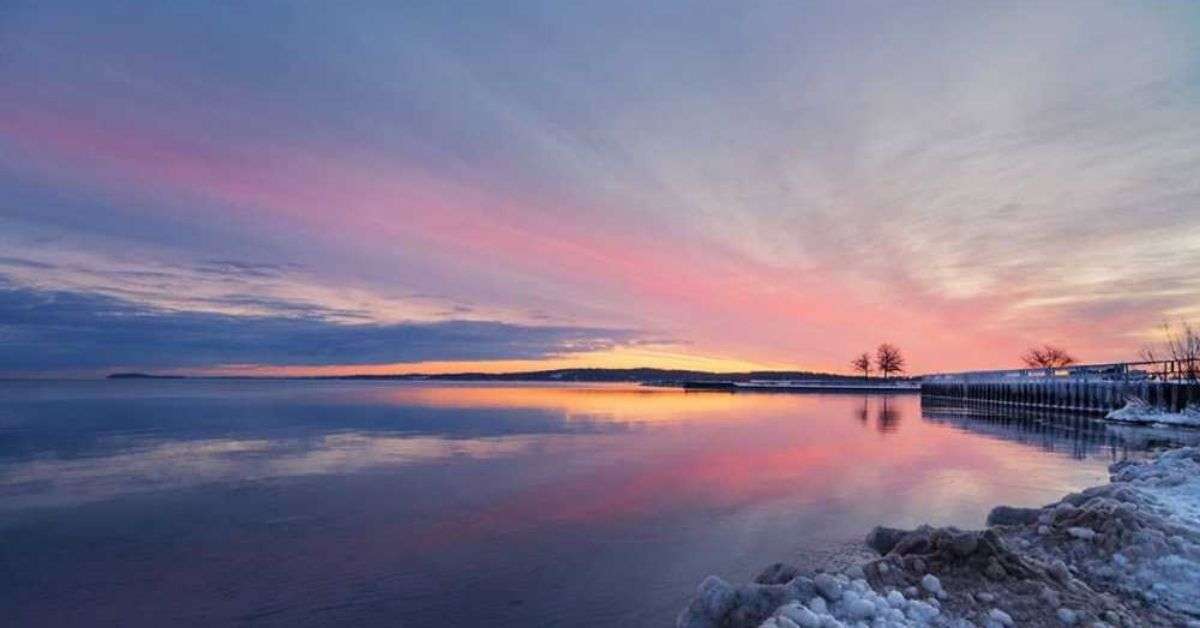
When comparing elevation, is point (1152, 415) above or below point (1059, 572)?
above

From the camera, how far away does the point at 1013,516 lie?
10.6m

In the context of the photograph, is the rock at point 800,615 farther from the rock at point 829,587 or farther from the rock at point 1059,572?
the rock at point 1059,572

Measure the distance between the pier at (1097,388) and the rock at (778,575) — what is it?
3819cm

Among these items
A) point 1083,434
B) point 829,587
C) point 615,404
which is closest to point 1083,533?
point 829,587

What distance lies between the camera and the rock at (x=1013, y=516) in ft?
34.2

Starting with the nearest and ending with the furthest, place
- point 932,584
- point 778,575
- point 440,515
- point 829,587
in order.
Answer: point 829,587, point 932,584, point 778,575, point 440,515

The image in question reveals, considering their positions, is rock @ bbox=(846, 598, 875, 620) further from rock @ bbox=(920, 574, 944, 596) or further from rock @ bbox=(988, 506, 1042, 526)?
rock @ bbox=(988, 506, 1042, 526)

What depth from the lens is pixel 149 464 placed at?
1827 cm

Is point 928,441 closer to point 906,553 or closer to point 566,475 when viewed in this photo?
point 566,475

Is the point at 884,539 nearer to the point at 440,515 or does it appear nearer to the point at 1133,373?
the point at 440,515

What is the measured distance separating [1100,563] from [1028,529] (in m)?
1.56

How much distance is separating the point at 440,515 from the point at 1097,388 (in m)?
49.4

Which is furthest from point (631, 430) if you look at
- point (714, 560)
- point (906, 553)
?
point (906, 553)

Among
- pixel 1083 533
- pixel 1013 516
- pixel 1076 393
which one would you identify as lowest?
pixel 1013 516
